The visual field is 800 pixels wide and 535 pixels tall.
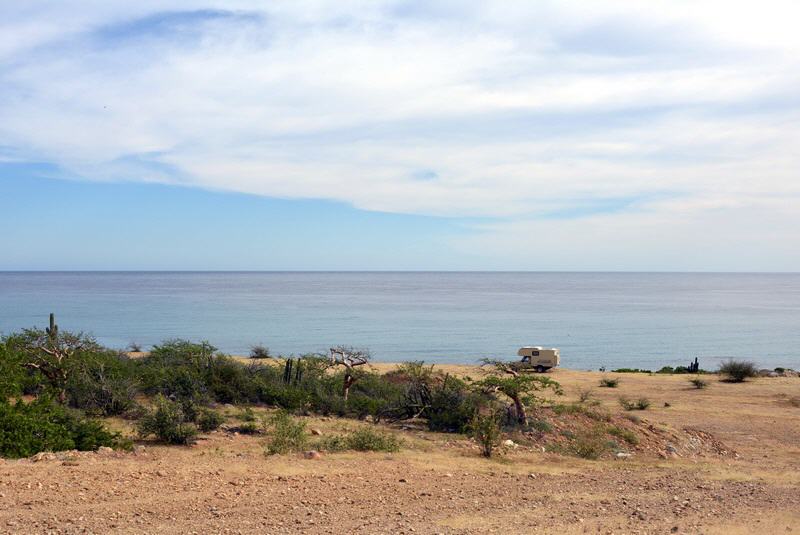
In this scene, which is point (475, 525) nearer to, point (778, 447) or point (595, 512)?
point (595, 512)

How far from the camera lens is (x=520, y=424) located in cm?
1644

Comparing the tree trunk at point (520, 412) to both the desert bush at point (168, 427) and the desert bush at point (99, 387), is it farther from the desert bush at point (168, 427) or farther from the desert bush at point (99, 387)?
the desert bush at point (99, 387)

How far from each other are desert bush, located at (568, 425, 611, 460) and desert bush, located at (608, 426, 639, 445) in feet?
0.75

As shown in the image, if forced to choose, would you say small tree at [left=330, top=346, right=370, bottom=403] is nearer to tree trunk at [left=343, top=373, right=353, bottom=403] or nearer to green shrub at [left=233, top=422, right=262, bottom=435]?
tree trunk at [left=343, top=373, right=353, bottom=403]

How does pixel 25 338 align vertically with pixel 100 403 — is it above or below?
above

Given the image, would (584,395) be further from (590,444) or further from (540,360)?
(540,360)

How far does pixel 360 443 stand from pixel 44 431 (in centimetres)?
540

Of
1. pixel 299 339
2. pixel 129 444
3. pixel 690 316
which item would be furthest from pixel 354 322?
A: pixel 129 444

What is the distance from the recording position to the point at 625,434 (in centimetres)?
1656

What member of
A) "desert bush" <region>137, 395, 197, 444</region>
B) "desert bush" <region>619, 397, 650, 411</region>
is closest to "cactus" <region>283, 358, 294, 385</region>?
"desert bush" <region>137, 395, 197, 444</region>

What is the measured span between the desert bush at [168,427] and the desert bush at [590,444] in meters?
7.75

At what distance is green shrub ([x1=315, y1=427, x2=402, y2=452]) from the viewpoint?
43.1ft

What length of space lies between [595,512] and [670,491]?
2.06 m

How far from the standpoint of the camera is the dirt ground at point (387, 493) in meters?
8.23
